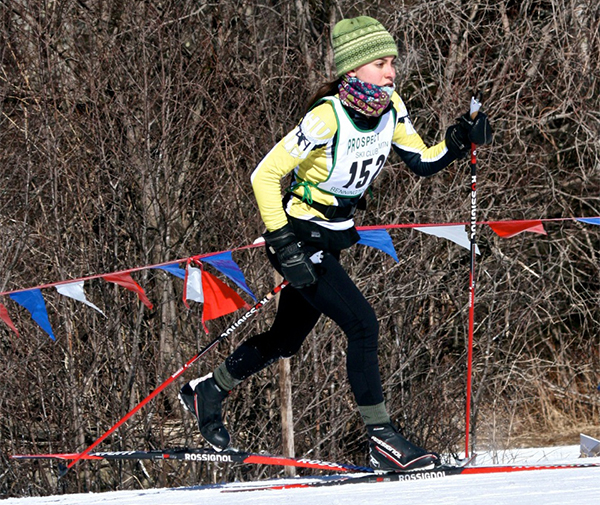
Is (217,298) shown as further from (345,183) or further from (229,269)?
(345,183)

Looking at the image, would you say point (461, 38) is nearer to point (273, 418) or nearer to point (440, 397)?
point (440, 397)

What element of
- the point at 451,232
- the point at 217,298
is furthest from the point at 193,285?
the point at 451,232

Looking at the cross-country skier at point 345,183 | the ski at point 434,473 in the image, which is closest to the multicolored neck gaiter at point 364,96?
the cross-country skier at point 345,183

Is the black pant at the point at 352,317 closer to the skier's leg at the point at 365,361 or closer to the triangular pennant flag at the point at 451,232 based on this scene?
the skier's leg at the point at 365,361

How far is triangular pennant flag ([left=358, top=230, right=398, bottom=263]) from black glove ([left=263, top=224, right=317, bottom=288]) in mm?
962

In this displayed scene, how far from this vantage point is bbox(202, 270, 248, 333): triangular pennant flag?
14.9 ft

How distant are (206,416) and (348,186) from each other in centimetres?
125

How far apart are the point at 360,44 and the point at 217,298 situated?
5.02ft

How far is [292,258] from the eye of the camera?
11.7ft

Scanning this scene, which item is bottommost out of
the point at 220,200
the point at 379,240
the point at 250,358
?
the point at 250,358

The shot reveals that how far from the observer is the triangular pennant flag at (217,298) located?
4535mm

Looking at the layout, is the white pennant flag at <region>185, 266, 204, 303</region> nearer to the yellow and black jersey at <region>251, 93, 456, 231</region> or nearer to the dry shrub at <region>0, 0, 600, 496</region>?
the yellow and black jersey at <region>251, 93, 456, 231</region>

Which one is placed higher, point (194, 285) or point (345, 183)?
point (345, 183)

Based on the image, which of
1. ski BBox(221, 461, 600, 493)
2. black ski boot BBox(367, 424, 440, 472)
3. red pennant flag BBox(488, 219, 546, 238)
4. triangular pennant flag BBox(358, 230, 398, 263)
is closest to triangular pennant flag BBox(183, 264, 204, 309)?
triangular pennant flag BBox(358, 230, 398, 263)
